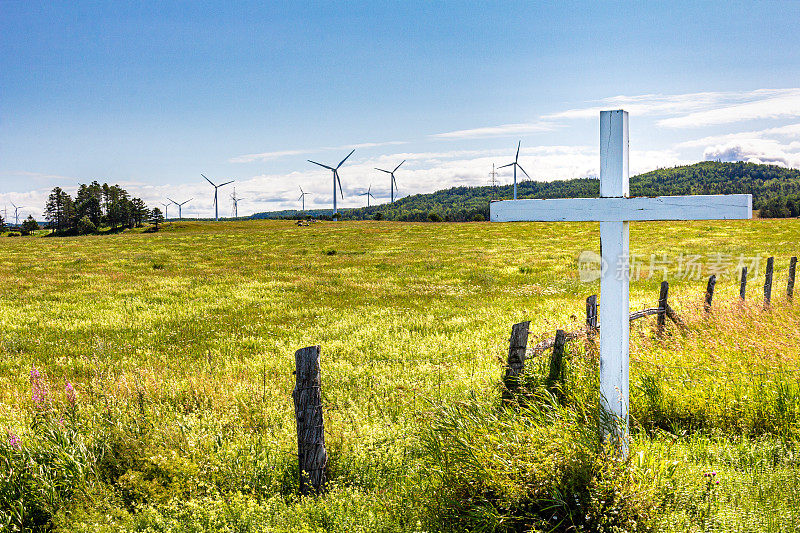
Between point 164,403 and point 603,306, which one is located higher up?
point 603,306

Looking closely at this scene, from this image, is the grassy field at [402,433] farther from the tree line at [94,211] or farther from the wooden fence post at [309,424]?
the tree line at [94,211]

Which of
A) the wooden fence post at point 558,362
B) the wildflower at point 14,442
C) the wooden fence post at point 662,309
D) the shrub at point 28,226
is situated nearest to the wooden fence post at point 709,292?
the wooden fence post at point 662,309

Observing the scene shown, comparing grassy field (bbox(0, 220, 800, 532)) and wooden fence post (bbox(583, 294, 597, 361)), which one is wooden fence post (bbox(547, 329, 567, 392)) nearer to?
grassy field (bbox(0, 220, 800, 532))

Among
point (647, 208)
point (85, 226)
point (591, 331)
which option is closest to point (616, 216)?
point (647, 208)

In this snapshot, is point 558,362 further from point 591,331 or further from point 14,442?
point 14,442

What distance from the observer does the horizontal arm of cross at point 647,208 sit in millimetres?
4582

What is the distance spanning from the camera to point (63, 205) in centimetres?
15462

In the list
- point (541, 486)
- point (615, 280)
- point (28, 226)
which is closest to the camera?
point (541, 486)

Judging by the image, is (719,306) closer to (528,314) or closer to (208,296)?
(528,314)

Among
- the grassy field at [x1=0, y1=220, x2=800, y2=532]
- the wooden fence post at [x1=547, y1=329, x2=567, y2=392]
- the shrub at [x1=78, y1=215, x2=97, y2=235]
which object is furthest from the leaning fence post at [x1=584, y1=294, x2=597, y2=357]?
the shrub at [x1=78, y1=215, x2=97, y2=235]

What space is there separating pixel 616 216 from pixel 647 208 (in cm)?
28

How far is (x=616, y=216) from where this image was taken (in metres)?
4.94

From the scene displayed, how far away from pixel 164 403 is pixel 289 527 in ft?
15.5

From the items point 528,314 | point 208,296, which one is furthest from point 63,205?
point 528,314
